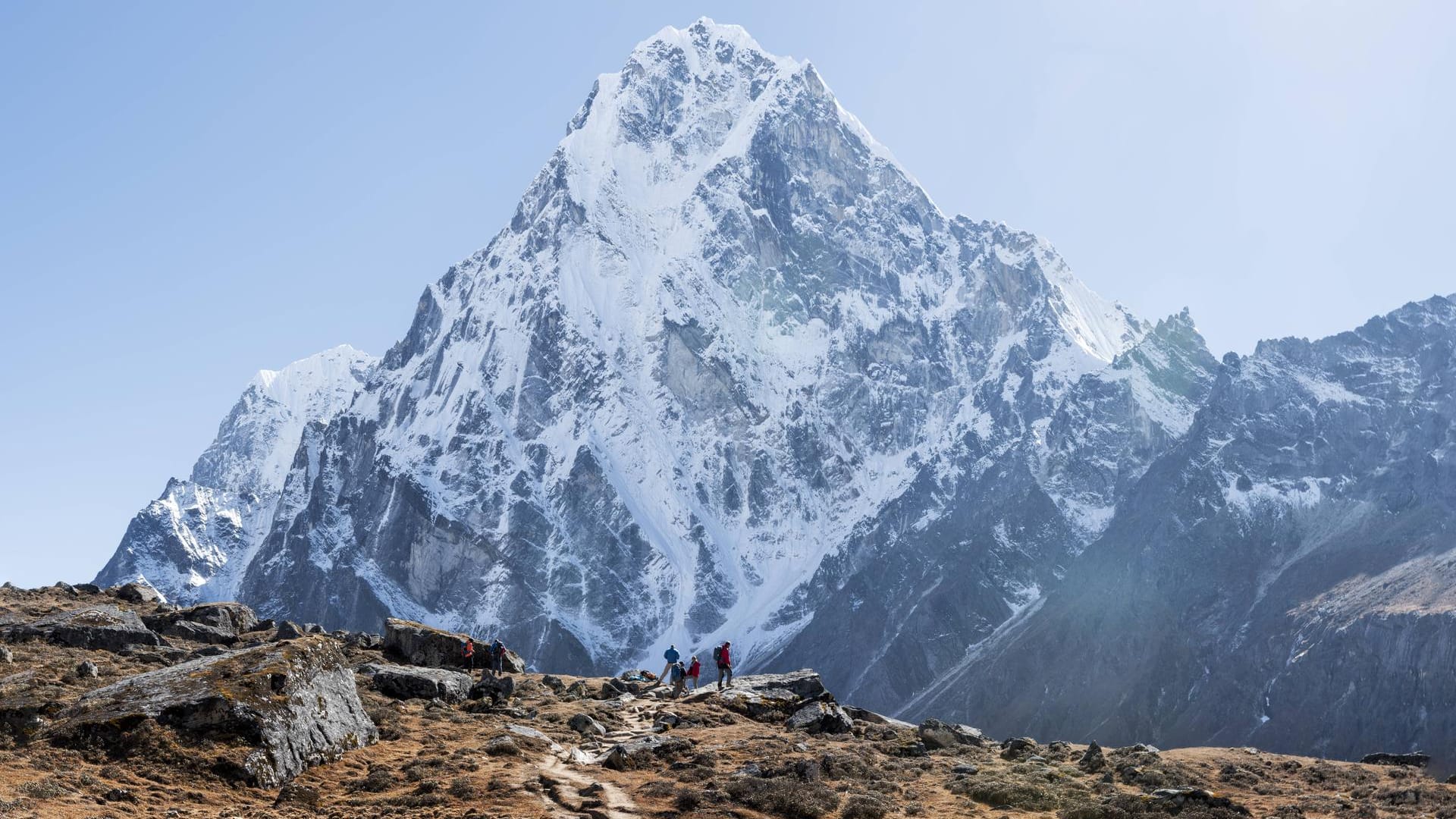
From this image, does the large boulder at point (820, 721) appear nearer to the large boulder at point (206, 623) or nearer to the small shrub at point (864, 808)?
the small shrub at point (864, 808)

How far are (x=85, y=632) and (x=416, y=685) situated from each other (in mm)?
14151

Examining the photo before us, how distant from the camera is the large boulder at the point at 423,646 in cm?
5109

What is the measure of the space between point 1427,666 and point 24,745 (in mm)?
212669

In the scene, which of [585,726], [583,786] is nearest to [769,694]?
[585,726]

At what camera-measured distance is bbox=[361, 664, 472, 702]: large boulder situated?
42.1 m

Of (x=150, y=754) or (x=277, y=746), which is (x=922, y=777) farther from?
(x=150, y=754)

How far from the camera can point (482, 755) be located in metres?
33.1

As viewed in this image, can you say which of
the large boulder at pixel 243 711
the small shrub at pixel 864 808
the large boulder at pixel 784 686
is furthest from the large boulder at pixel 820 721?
the large boulder at pixel 243 711

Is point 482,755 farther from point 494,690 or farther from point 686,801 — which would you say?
point 494,690

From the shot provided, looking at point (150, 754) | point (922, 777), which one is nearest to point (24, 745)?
point (150, 754)

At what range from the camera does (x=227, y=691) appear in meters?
28.5

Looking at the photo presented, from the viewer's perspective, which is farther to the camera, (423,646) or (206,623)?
(206,623)

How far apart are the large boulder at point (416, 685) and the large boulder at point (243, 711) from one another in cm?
1042

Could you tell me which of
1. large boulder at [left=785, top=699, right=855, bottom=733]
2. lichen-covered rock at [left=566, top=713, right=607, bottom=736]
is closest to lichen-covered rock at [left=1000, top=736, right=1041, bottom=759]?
large boulder at [left=785, top=699, right=855, bottom=733]
